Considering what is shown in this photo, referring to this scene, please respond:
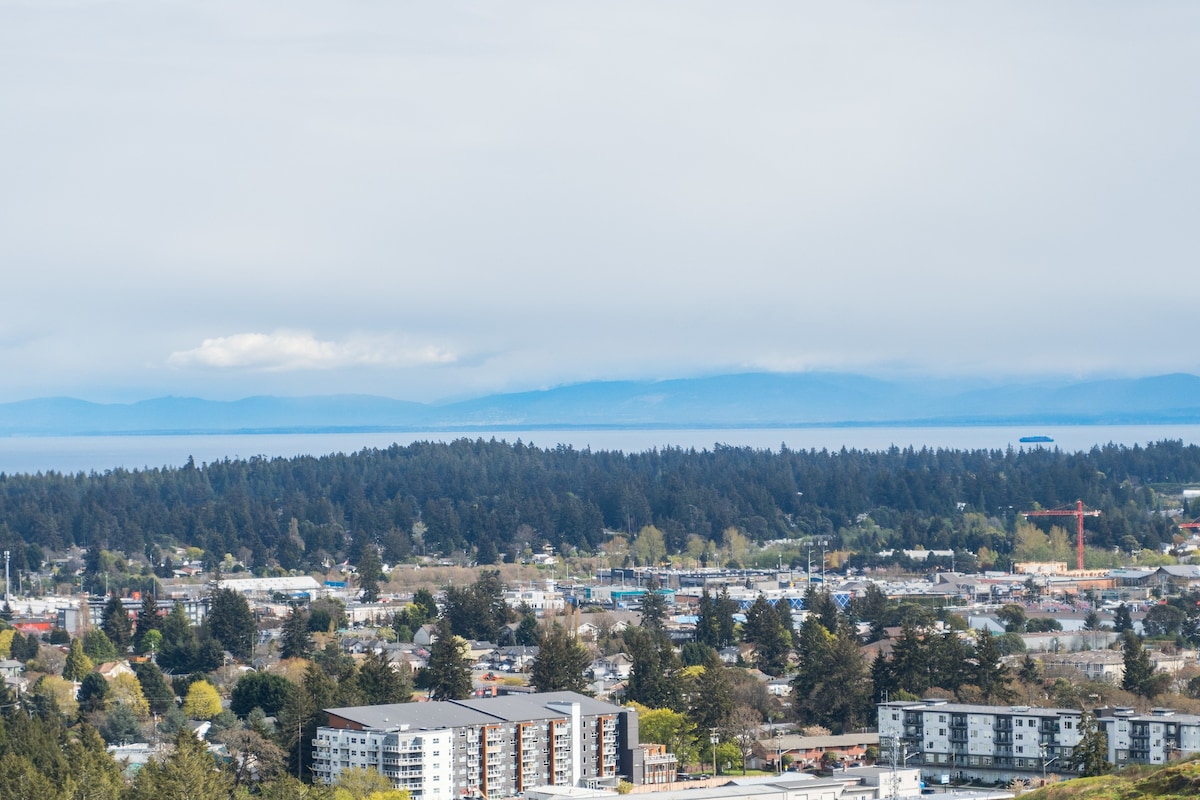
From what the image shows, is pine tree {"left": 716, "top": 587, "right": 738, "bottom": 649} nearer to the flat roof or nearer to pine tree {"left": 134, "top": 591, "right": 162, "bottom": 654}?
pine tree {"left": 134, "top": 591, "right": 162, "bottom": 654}

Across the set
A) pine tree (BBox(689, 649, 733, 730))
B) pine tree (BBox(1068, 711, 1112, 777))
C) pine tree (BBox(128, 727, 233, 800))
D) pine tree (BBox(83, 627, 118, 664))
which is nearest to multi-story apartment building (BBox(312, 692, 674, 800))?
pine tree (BBox(689, 649, 733, 730))

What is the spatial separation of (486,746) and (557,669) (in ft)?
22.5

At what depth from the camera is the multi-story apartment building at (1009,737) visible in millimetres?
37375

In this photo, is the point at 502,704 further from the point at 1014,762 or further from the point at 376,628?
the point at 376,628

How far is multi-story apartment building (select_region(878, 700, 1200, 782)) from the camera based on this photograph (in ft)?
123

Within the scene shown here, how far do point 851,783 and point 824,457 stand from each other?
333 ft

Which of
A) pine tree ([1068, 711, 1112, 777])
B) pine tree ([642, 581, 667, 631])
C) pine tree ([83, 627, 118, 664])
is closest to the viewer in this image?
pine tree ([1068, 711, 1112, 777])

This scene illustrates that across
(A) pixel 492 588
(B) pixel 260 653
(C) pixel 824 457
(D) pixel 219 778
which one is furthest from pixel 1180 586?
(C) pixel 824 457

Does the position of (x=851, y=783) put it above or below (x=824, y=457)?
below

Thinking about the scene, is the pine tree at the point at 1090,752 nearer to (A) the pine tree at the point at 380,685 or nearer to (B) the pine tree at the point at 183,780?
(A) the pine tree at the point at 380,685

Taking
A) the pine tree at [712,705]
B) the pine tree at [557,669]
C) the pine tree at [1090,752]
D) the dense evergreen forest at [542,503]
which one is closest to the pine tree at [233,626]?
the pine tree at [557,669]

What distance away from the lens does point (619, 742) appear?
126ft

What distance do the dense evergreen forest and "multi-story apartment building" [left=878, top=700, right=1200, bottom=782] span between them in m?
50.3

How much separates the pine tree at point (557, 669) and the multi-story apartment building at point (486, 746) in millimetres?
4099
